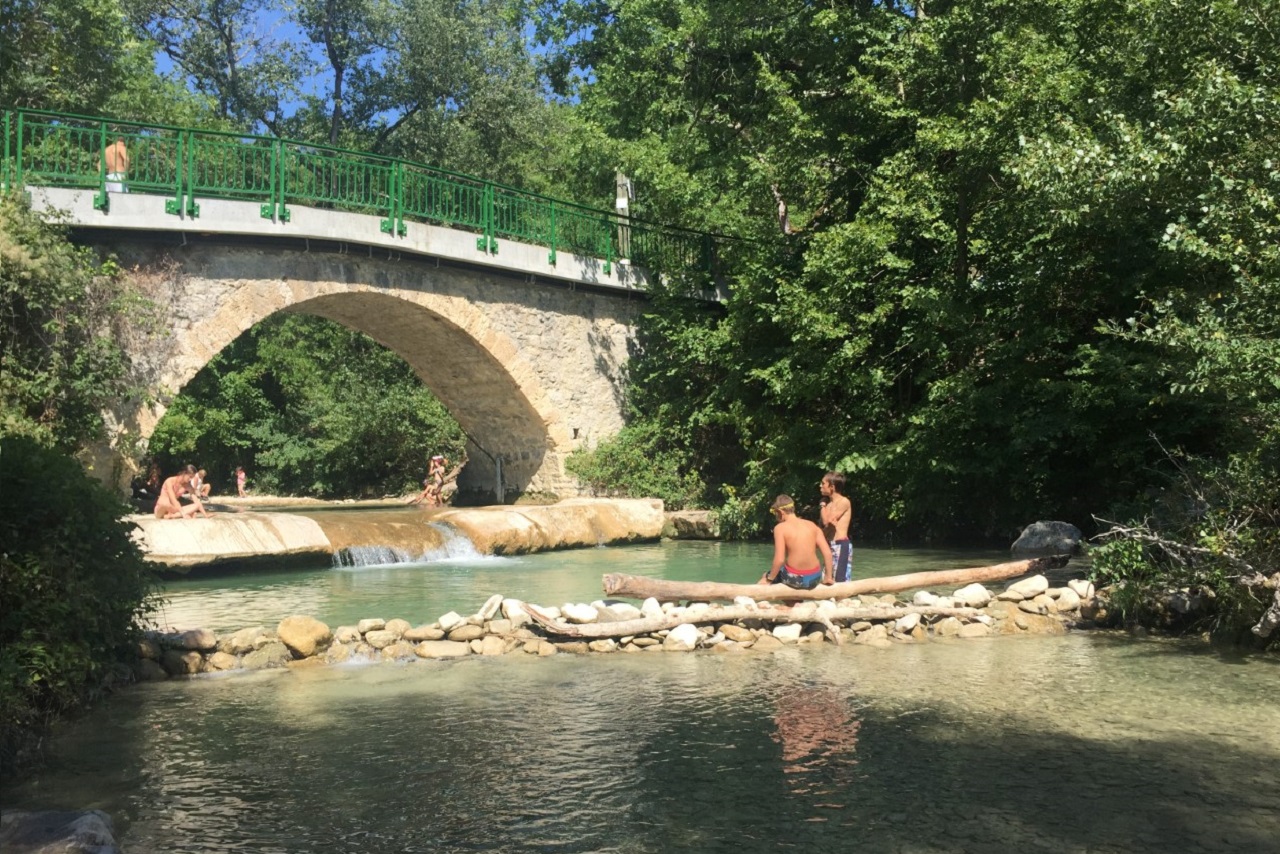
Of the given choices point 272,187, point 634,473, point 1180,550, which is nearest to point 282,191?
point 272,187

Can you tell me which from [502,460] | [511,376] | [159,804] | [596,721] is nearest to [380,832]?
[159,804]

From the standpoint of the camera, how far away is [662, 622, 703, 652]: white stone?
27.8 feet

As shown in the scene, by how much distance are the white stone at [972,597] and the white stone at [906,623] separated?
0.64m

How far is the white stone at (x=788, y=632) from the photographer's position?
8703mm

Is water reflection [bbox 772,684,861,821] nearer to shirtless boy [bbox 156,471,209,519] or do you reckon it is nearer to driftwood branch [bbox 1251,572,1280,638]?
driftwood branch [bbox 1251,572,1280,638]

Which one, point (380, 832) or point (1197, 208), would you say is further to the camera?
point (1197, 208)

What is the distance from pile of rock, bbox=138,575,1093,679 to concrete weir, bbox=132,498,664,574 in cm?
286

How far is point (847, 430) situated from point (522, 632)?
25.6 feet

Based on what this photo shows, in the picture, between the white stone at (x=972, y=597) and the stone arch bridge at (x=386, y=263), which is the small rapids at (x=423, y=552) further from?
the white stone at (x=972, y=597)

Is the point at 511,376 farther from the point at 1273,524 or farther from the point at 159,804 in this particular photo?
the point at 159,804

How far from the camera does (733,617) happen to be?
8750 mm

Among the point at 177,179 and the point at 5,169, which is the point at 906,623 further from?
the point at 5,169

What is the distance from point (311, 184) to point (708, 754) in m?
11.8

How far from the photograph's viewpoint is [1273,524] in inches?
326
